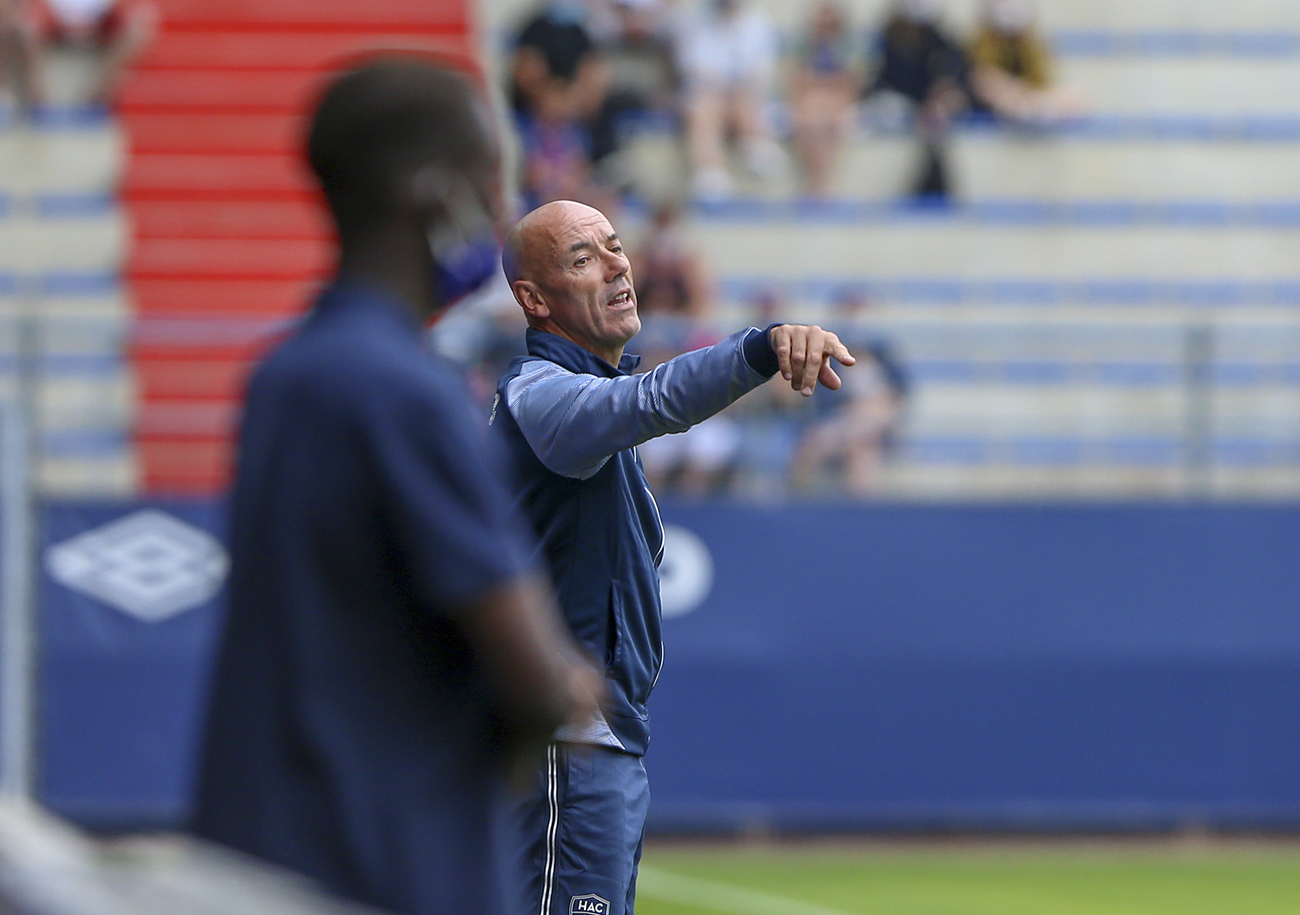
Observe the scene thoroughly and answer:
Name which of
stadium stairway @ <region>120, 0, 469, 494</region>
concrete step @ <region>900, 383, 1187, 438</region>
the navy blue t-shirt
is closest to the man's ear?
the navy blue t-shirt

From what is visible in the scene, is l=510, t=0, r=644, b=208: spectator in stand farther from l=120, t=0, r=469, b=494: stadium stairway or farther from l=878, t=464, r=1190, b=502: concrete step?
l=878, t=464, r=1190, b=502: concrete step

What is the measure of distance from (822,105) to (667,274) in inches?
126

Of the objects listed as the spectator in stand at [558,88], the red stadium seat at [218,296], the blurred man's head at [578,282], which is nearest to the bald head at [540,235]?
the blurred man's head at [578,282]

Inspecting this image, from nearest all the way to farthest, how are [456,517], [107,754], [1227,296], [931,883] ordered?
[456,517] < [931,883] < [107,754] < [1227,296]

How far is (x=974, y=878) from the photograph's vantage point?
9781 mm

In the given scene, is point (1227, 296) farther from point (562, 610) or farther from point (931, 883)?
point (562, 610)

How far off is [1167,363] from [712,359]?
24.8ft

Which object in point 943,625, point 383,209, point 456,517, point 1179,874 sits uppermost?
point 383,209

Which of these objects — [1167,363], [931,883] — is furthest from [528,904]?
[1167,363]

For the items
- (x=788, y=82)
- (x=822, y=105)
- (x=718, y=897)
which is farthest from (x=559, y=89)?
(x=718, y=897)

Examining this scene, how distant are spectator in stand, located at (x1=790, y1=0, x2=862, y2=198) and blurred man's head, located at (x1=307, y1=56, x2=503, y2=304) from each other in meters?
12.7

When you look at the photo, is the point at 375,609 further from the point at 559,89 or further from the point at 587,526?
the point at 559,89

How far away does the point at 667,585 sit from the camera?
10.9 metres

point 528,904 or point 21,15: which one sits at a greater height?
point 21,15
